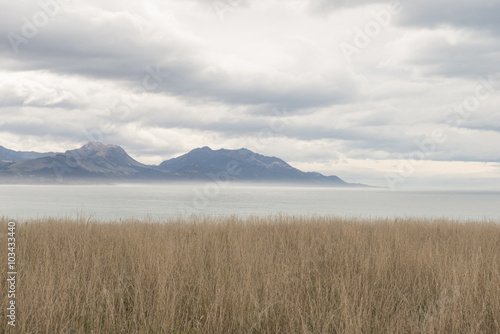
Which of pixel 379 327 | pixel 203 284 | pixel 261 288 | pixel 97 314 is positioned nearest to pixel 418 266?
pixel 379 327

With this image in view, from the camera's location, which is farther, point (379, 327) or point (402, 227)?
point (402, 227)

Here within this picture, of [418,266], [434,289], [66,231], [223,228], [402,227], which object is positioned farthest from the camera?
[402,227]

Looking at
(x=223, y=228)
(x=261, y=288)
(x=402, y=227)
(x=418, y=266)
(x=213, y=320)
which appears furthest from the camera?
(x=402, y=227)

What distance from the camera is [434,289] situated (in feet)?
19.2

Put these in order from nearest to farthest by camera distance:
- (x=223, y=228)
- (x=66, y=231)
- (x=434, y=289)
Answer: (x=434, y=289), (x=66, y=231), (x=223, y=228)

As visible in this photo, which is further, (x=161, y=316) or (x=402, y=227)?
(x=402, y=227)

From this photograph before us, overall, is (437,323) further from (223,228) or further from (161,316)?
(223,228)

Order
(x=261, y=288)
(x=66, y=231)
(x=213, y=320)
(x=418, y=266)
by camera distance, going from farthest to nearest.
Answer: (x=66, y=231), (x=418, y=266), (x=261, y=288), (x=213, y=320)

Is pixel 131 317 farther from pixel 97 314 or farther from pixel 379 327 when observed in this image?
pixel 379 327

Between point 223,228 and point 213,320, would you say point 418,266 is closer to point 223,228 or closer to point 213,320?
point 213,320

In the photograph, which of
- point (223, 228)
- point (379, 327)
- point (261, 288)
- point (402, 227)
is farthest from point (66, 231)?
point (402, 227)

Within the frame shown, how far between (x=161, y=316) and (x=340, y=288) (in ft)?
8.30

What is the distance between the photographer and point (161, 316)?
4449 mm

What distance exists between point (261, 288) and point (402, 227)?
365 inches
